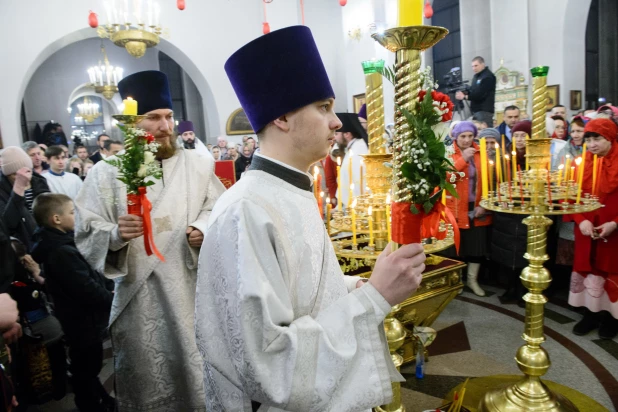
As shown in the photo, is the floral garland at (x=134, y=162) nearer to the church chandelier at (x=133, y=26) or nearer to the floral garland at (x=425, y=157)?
the floral garland at (x=425, y=157)

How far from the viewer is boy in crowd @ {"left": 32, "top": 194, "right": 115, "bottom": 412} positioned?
2.76m

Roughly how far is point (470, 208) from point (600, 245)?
138cm

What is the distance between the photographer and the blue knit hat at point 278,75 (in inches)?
49.1

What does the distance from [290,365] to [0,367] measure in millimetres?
1211

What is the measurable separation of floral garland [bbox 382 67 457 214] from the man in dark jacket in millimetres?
3685

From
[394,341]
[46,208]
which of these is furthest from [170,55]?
[394,341]

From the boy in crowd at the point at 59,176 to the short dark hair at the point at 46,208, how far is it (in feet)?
9.67

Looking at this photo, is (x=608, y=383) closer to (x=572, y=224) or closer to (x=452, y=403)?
(x=452, y=403)

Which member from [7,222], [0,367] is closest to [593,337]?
[0,367]

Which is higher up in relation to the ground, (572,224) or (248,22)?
(248,22)

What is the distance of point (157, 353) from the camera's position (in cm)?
220

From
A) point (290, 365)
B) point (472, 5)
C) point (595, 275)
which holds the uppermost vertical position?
point (472, 5)

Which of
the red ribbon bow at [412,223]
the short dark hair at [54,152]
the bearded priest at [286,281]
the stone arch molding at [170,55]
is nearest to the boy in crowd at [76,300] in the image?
the bearded priest at [286,281]

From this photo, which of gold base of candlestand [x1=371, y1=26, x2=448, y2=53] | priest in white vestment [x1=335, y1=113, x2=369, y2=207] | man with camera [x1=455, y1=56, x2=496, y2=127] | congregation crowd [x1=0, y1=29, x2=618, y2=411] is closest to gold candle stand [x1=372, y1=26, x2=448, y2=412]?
gold base of candlestand [x1=371, y1=26, x2=448, y2=53]
